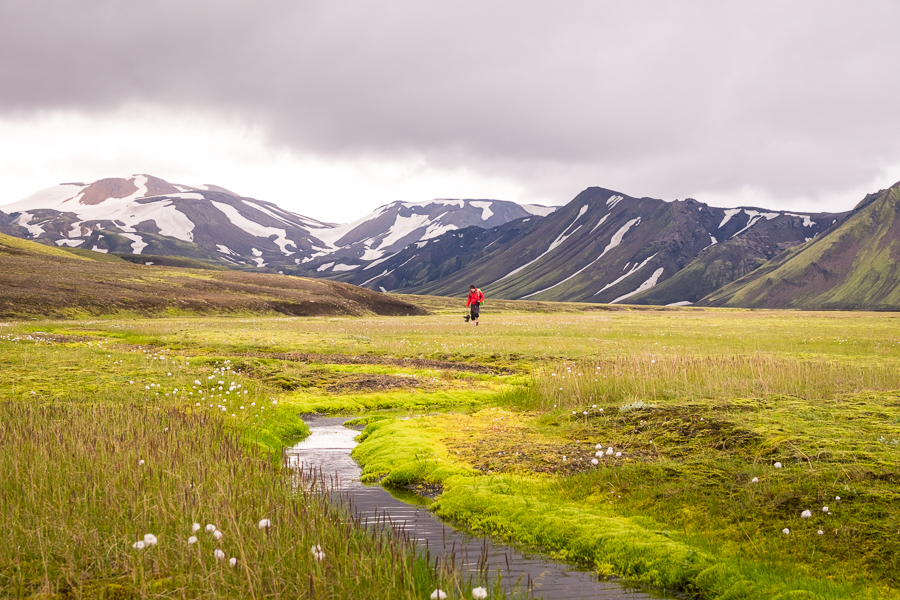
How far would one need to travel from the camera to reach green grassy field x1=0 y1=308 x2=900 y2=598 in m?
8.02

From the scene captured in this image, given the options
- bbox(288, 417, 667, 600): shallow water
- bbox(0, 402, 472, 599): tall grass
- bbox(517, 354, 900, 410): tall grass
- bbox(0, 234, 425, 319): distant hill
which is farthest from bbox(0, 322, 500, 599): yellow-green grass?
bbox(0, 234, 425, 319): distant hill

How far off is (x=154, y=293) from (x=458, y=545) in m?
109

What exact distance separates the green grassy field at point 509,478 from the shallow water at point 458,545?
1.62 feet

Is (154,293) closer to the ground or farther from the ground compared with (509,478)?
farther from the ground

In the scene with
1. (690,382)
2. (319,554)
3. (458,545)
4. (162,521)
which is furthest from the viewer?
(690,382)

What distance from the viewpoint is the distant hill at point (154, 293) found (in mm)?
88812

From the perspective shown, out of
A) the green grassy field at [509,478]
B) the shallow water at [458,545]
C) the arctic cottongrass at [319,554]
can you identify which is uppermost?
the arctic cottongrass at [319,554]

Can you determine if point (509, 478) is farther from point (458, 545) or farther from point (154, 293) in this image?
point (154, 293)

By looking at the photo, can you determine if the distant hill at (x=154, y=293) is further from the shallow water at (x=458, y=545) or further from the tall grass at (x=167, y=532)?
the tall grass at (x=167, y=532)

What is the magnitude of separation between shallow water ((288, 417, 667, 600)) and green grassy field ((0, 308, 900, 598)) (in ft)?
1.62

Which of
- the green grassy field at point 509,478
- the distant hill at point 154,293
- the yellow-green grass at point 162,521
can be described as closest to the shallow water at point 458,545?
the green grassy field at point 509,478

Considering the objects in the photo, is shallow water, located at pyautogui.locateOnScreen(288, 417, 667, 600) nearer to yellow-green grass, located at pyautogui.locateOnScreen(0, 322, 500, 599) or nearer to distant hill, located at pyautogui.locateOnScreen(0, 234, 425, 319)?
yellow-green grass, located at pyautogui.locateOnScreen(0, 322, 500, 599)

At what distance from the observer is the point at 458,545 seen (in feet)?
36.7

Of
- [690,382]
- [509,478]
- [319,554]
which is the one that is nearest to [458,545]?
Result: [509,478]
